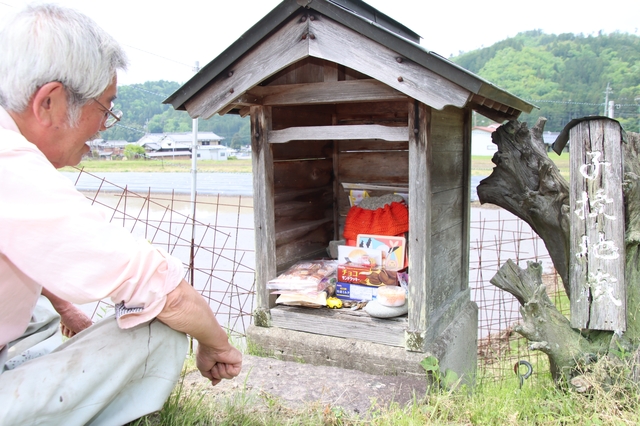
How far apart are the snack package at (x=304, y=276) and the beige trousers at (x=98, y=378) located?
6.89 ft

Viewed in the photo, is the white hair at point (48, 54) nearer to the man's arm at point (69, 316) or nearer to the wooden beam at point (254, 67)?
the man's arm at point (69, 316)

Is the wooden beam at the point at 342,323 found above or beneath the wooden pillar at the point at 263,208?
beneath

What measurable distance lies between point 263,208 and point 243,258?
785 cm

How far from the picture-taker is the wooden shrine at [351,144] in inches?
122

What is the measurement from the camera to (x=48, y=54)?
4.86 ft

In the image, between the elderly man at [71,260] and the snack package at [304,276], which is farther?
the snack package at [304,276]

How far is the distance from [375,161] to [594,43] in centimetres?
5492

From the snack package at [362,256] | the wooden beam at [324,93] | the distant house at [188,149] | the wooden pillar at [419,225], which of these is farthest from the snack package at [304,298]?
the distant house at [188,149]

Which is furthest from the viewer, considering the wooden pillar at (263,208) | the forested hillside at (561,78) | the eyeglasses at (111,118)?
the forested hillside at (561,78)

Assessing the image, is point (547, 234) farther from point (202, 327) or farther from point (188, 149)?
point (188, 149)

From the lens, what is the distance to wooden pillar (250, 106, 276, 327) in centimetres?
381

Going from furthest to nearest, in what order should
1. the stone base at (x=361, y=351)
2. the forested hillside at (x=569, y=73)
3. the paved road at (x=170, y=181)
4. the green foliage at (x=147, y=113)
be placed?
1. the forested hillside at (x=569, y=73)
2. the paved road at (x=170, y=181)
3. the green foliage at (x=147, y=113)
4. the stone base at (x=361, y=351)

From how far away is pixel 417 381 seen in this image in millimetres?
3316

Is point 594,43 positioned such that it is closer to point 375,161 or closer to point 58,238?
point 375,161
